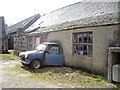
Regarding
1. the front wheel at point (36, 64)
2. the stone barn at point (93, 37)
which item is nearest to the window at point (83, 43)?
the stone barn at point (93, 37)

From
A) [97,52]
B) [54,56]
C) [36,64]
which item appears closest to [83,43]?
[97,52]

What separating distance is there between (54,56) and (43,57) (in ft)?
2.88

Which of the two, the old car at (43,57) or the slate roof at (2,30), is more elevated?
the slate roof at (2,30)

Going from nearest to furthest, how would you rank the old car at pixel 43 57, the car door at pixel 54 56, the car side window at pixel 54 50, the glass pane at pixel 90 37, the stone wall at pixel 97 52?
the stone wall at pixel 97 52, the glass pane at pixel 90 37, the old car at pixel 43 57, the car door at pixel 54 56, the car side window at pixel 54 50

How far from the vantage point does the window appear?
1374 cm

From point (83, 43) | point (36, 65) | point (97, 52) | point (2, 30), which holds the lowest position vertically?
point (36, 65)

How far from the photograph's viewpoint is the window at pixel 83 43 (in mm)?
13742

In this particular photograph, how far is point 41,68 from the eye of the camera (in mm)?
15203

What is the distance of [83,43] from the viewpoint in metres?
14.4

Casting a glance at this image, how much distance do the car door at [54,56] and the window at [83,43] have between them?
4.48ft

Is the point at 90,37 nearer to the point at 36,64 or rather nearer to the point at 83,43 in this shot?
the point at 83,43

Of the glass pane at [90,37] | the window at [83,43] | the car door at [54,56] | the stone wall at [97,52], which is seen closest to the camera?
the stone wall at [97,52]

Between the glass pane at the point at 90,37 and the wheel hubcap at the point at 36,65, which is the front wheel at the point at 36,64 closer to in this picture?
the wheel hubcap at the point at 36,65

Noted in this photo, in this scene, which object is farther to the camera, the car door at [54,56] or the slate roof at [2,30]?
the slate roof at [2,30]
